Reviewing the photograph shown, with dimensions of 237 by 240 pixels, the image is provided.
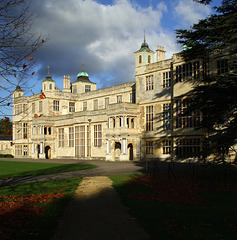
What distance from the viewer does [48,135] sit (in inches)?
2103

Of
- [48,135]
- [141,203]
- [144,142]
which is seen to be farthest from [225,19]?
[48,135]

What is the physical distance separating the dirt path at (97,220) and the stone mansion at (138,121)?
16485 millimetres

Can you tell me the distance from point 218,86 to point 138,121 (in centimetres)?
2165

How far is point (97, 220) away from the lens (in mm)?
9352

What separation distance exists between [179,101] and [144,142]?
294 inches

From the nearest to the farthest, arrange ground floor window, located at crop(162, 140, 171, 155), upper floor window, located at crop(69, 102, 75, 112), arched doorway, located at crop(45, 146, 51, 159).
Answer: ground floor window, located at crop(162, 140, 171, 155) < arched doorway, located at crop(45, 146, 51, 159) < upper floor window, located at crop(69, 102, 75, 112)

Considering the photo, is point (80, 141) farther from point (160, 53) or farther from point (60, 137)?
point (160, 53)

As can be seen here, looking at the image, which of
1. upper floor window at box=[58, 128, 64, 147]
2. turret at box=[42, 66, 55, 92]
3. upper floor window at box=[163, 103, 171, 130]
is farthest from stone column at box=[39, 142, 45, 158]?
upper floor window at box=[163, 103, 171, 130]

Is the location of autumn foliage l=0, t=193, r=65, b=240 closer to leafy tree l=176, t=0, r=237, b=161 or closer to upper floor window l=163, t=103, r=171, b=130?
leafy tree l=176, t=0, r=237, b=161

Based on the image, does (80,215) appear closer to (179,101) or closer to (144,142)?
(179,101)

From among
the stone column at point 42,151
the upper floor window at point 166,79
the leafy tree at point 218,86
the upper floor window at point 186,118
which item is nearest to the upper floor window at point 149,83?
the upper floor window at point 166,79

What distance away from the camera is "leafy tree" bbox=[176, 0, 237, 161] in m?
16.8

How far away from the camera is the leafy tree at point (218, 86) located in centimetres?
1681

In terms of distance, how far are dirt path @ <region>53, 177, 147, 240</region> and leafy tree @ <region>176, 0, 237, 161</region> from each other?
736 centimetres
